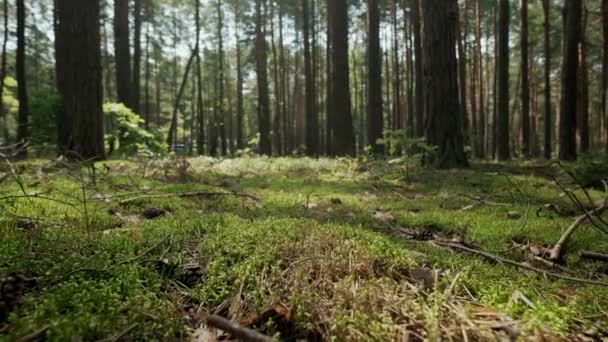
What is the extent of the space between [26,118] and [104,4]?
1030 cm

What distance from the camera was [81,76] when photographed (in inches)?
283

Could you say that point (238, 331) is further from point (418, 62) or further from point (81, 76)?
point (418, 62)

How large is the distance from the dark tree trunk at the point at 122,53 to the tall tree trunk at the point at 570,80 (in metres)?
13.6

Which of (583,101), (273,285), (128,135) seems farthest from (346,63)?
(273,285)

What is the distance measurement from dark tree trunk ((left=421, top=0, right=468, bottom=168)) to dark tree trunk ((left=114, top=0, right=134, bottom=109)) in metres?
10.5

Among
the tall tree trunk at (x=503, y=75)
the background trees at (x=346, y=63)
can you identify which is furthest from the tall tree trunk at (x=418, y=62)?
the tall tree trunk at (x=503, y=75)

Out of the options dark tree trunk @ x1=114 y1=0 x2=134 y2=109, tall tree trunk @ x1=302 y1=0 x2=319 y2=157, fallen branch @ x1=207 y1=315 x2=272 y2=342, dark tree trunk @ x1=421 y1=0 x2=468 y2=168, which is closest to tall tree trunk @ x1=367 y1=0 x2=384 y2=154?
dark tree trunk @ x1=421 y1=0 x2=468 y2=168

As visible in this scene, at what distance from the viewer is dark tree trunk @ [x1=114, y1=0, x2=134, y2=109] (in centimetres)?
1385

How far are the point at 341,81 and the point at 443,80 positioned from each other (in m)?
5.95

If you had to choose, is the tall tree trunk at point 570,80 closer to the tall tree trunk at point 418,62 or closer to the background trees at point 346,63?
the background trees at point 346,63

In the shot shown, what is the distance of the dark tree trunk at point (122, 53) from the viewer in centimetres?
1385

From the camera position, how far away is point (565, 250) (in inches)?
104

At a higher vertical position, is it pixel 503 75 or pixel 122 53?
pixel 122 53

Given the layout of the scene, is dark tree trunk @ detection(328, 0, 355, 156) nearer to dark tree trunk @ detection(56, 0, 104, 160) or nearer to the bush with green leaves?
the bush with green leaves
